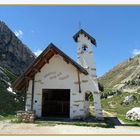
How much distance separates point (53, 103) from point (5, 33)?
63.3m

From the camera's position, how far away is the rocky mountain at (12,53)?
85.3 meters

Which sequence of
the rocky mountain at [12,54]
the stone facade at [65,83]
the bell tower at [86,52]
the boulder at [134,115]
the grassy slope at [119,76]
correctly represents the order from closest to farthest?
1. the stone facade at [65,83]
2. the bell tower at [86,52]
3. the boulder at [134,115]
4. the rocky mountain at [12,54]
5. the grassy slope at [119,76]

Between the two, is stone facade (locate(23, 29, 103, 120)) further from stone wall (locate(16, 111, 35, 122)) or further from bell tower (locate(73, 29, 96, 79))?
stone wall (locate(16, 111, 35, 122))

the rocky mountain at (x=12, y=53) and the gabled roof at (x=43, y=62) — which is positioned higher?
the rocky mountain at (x=12, y=53)

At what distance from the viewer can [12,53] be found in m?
90.8

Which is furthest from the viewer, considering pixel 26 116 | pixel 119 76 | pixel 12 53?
pixel 119 76

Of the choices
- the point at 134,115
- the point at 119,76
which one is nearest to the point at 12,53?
the point at 119,76

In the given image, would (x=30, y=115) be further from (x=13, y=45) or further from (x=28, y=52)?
(x=28, y=52)

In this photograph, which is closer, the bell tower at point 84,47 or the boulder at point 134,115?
the bell tower at point 84,47

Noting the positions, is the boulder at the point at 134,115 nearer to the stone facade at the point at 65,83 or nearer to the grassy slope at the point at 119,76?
the stone facade at the point at 65,83

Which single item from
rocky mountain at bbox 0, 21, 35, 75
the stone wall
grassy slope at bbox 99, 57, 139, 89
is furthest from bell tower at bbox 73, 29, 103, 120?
grassy slope at bbox 99, 57, 139, 89

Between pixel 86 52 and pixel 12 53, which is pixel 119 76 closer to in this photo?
pixel 12 53

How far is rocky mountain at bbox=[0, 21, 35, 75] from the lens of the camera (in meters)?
85.3

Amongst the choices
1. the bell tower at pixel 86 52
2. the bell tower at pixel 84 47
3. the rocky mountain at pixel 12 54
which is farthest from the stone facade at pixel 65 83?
the rocky mountain at pixel 12 54
